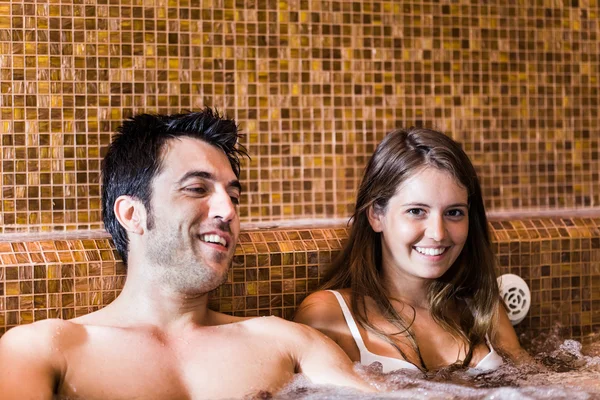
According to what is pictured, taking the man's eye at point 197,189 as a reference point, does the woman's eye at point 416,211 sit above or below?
below

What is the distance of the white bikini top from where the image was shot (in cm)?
218

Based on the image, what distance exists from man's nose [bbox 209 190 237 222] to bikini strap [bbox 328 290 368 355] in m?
0.49

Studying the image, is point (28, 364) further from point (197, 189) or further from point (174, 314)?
point (197, 189)

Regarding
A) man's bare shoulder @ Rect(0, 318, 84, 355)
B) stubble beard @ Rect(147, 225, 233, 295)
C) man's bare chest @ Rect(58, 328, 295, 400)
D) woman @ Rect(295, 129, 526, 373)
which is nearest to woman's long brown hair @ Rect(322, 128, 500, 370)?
woman @ Rect(295, 129, 526, 373)

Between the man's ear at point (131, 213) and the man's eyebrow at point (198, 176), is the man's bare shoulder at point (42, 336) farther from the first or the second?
the man's eyebrow at point (198, 176)

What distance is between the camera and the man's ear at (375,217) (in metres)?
2.39

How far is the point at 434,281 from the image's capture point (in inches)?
97.3

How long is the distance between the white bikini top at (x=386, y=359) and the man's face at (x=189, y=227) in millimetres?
456

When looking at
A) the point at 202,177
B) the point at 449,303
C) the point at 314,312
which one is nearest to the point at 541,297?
the point at 449,303

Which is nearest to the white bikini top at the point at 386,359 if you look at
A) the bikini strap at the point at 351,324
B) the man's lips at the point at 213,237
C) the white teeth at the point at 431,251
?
the bikini strap at the point at 351,324

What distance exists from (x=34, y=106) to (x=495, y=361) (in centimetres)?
152

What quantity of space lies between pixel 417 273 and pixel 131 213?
0.84 m

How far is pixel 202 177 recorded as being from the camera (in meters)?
1.97

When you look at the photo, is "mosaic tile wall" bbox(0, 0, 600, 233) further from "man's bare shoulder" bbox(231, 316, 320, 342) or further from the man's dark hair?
"man's bare shoulder" bbox(231, 316, 320, 342)
